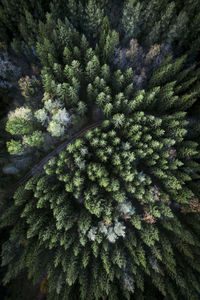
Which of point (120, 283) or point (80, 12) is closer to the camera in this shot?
point (120, 283)

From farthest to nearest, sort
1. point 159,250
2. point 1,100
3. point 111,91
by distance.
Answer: point 1,100 → point 111,91 → point 159,250

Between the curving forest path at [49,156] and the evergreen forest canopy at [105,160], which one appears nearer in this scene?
the evergreen forest canopy at [105,160]

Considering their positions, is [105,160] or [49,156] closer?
[105,160]

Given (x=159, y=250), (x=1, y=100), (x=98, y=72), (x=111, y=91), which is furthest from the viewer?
(x=1, y=100)

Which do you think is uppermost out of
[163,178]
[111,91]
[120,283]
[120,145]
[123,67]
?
[123,67]

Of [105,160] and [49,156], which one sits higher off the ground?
[49,156]

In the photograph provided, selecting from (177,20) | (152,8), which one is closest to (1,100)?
(152,8)

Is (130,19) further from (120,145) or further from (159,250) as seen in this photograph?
(159,250)

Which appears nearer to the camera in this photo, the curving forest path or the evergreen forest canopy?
the evergreen forest canopy
